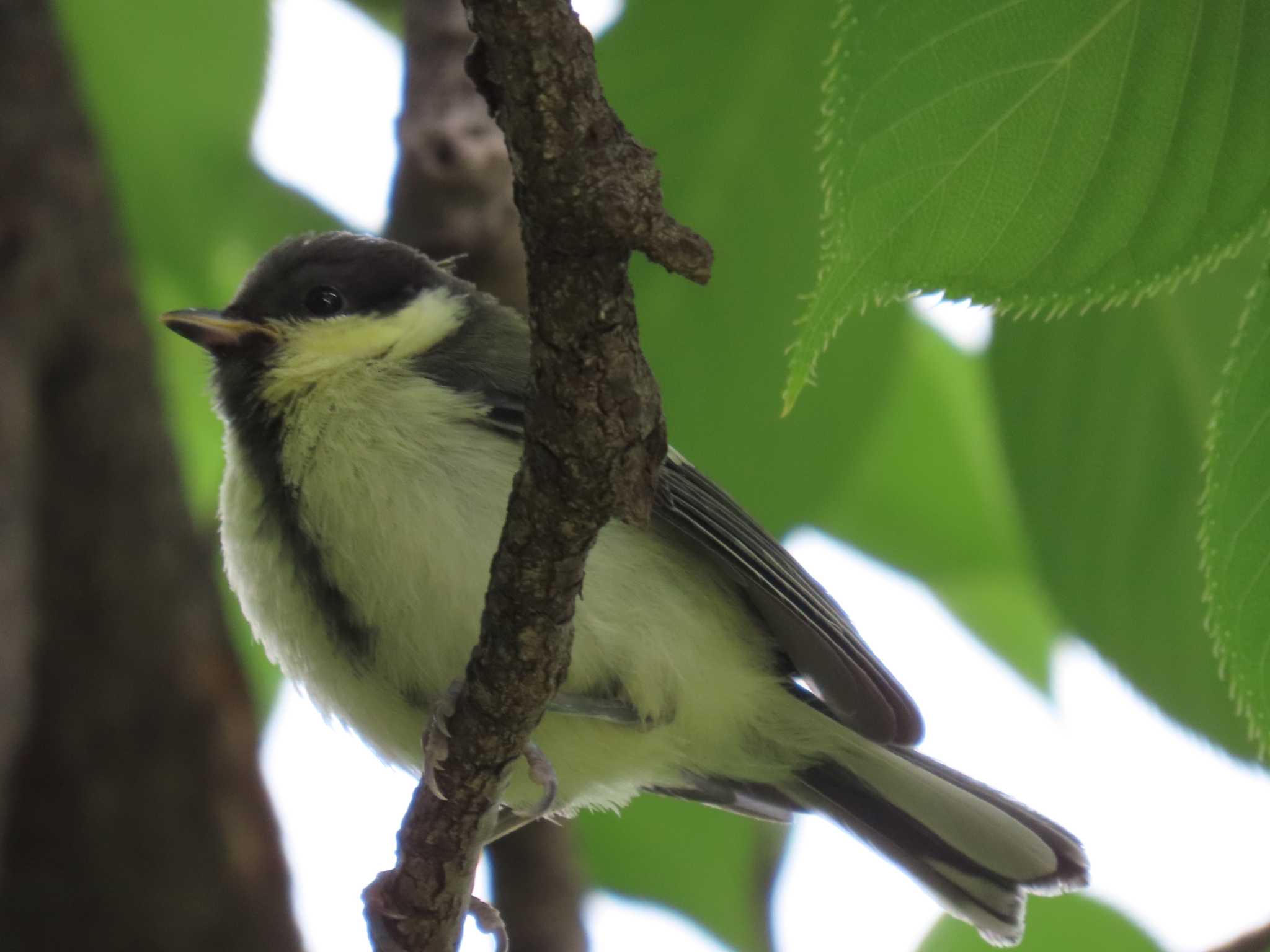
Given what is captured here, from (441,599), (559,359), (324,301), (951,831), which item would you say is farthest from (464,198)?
(559,359)

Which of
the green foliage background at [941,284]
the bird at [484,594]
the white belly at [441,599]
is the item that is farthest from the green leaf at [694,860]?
the white belly at [441,599]

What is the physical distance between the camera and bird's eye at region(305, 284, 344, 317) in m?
2.95

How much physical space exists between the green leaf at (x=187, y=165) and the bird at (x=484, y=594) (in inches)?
11.7

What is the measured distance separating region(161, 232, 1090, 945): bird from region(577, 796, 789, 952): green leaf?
0.30 meters

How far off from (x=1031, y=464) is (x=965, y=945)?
38.5 inches

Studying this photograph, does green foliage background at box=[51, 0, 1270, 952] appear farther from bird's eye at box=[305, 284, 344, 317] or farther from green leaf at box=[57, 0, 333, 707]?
bird's eye at box=[305, 284, 344, 317]

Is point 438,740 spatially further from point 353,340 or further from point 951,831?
point 951,831

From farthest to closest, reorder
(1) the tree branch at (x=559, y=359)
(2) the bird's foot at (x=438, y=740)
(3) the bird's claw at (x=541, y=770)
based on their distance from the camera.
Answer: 1. (3) the bird's claw at (x=541, y=770)
2. (2) the bird's foot at (x=438, y=740)
3. (1) the tree branch at (x=559, y=359)

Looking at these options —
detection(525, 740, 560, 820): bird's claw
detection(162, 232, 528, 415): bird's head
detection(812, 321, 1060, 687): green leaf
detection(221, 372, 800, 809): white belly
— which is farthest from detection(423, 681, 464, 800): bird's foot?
detection(812, 321, 1060, 687): green leaf

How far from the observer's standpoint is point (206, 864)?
3135 millimetres

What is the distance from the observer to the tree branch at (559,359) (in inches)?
48.4

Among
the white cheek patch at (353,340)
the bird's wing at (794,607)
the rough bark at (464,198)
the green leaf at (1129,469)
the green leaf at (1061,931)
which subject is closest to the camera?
the green leaf at (1129,469)

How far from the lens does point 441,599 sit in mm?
2361

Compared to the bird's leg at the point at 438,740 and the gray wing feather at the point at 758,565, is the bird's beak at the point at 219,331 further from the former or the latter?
the bird's leg at the point at 438,740
